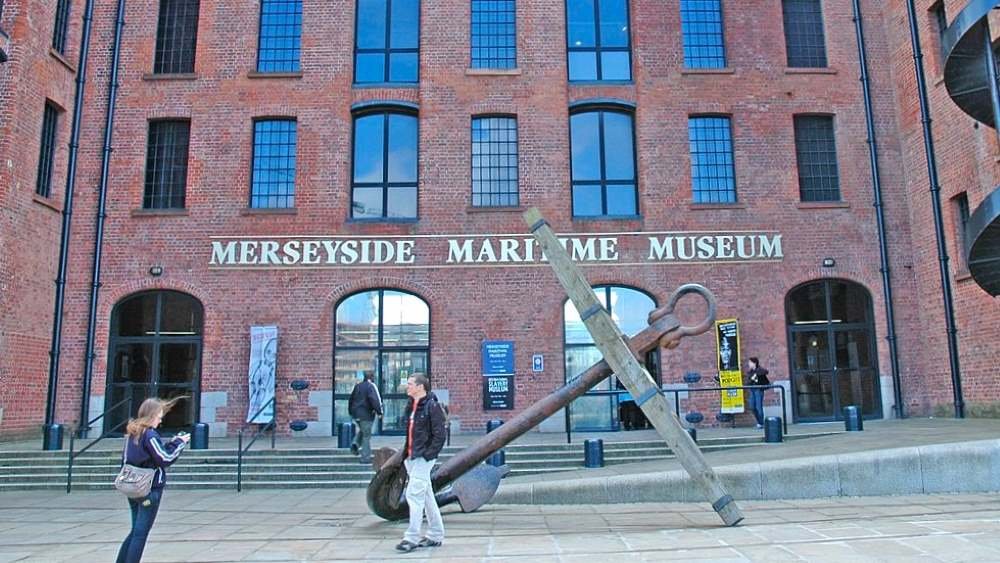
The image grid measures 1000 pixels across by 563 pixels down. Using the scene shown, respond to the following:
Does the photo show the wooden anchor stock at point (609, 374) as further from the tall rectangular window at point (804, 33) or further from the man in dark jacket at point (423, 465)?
the tall rectangular window at point (804, 33)

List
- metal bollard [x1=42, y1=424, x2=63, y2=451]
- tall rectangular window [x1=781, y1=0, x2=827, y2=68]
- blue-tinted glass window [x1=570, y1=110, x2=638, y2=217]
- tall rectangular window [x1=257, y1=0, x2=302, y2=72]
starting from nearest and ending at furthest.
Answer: metal bollard [x1=42, y1=424, x2=63, y2=451]
blue-tinted glass window [x1=570, y1=110, x2=638, y2=217]
tall rectangular window [x1=257, y1=0, x2=302, y2=72]
tall rectangular window [x1=781, y1=0, x2=827, y2=68]

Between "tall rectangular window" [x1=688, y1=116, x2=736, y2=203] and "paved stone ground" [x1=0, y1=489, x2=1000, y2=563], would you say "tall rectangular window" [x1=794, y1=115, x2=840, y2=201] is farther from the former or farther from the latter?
"paved stone ground" [x1=0, y1=489, x2=1000, y2=563]

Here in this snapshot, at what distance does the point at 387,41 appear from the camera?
59.2ft

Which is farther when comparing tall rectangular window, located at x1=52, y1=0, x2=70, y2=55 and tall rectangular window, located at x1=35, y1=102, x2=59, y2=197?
tall rectangular window, located at x1=52, y1=0, x2=70, y2=55

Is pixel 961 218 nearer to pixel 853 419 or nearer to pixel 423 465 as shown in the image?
pixel 853 419

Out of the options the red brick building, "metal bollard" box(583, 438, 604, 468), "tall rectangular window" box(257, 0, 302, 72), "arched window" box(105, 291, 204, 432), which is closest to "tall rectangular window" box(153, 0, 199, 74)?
the red brick building

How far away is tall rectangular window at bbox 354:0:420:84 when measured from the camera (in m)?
17.9

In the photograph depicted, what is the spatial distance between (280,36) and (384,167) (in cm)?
422

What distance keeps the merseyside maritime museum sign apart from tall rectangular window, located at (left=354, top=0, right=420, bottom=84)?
4213 mm

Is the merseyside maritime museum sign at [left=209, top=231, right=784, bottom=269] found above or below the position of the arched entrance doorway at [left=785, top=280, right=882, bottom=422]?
above

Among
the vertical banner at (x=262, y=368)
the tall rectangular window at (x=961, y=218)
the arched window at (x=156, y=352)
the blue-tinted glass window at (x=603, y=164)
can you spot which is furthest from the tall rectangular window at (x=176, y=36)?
the tall rectangular window at (x=961, y=218)

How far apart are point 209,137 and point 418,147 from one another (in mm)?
4872

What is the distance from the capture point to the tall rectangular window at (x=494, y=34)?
703 inches

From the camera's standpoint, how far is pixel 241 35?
58.0 feet
